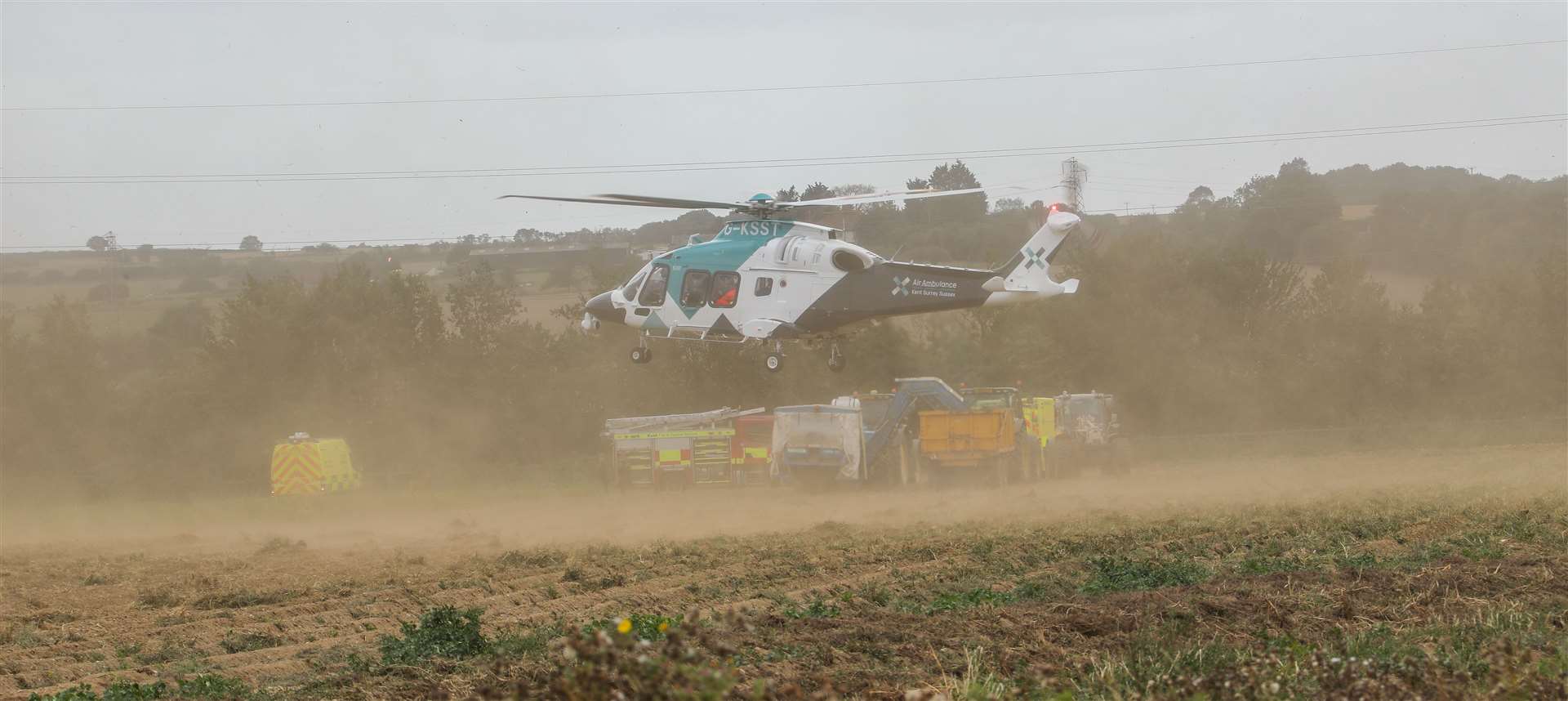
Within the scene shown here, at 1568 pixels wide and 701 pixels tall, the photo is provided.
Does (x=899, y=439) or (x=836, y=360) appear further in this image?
(x=899, y=439)

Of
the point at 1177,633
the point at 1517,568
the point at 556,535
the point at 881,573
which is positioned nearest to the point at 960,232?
the point at 556,535

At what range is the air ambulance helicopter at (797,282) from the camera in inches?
840

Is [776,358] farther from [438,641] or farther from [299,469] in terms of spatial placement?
[299,469]

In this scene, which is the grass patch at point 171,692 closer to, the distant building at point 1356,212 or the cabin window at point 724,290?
the cabin window at point 724,290

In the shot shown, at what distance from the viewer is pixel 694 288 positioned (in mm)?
22781

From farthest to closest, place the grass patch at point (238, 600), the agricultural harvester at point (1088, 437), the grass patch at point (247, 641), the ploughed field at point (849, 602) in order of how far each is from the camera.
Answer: the agricultural harvester at point (1088, 437) < the grass patch at point (238, 600) < the grass patch at point (247, 641) < the ploughed field at point (849, 602)

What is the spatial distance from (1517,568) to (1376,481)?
1753cm

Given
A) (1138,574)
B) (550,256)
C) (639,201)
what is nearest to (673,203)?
(639,201)

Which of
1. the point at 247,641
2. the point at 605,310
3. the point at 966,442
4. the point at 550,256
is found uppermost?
the point at 550,256

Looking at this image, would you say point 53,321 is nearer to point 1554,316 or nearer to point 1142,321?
point 1142,321

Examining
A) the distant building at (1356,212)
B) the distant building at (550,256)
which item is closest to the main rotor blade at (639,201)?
the distant building at (550,256)

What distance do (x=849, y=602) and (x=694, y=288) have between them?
37.8 ft

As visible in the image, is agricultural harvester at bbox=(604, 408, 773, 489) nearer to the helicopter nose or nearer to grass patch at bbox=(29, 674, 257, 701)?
the helicopter nose

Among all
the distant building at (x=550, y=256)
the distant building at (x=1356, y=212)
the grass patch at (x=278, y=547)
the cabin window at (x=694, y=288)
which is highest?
the distant building at (x=1356, y=212)
